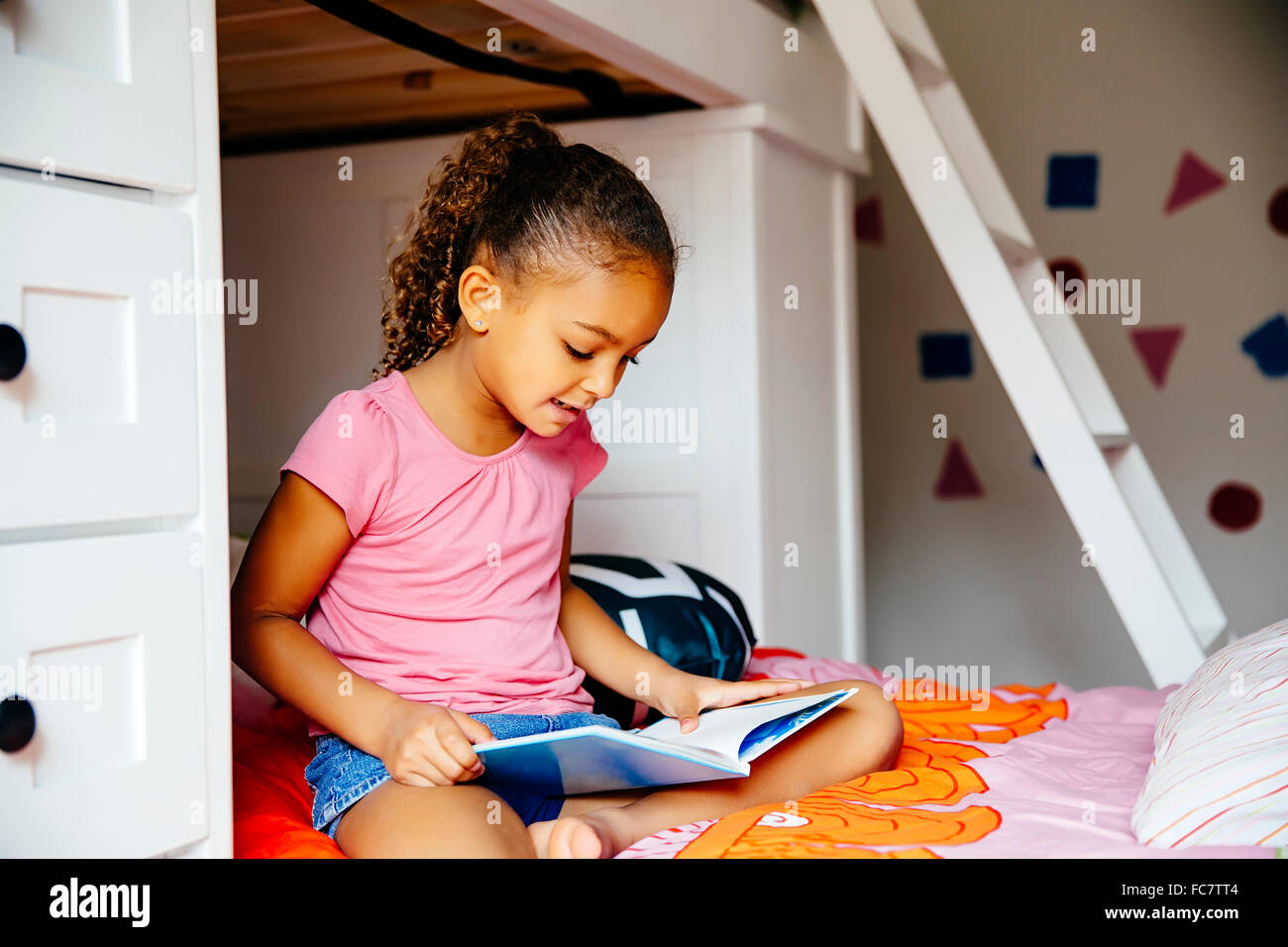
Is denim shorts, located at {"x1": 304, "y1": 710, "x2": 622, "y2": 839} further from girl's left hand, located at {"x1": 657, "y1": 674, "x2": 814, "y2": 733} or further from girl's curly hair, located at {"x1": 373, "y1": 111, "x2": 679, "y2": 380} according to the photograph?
girl's curly hair, located at {"x1": 373, "y1": 111, "x2": 679, "y2": 380}

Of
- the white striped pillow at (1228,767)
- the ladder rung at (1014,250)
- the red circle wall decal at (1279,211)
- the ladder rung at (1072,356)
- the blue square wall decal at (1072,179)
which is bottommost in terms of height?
the white striped pillow at (1228,767)

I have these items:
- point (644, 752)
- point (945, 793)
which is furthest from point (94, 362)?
point (945, 793)

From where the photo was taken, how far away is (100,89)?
76 cm

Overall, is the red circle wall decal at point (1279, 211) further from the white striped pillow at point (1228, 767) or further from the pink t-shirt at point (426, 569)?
the pink t-shirt at point (426, 569)

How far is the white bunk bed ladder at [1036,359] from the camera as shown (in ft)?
5.18

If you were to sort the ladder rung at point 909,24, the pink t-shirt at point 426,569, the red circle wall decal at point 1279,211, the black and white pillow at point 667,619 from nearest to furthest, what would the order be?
the pink t-shirt at point 426,569
the black and white pillow at point 667,619
the ladder rung at point 909,24
the red circle wall decal at point 1279,211

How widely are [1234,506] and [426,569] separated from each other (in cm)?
200

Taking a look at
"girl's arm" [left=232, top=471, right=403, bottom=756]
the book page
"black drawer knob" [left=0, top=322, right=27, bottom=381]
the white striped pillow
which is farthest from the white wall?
"black drawer knob" [left=0, top=322, right=27, bottom=381]

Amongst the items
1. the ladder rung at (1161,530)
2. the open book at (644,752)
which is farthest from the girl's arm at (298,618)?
the ladder rung at (1161,530)

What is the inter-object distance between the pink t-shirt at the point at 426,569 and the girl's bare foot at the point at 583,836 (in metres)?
0.18

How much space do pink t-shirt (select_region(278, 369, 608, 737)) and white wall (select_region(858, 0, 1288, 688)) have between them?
1791 millimetres

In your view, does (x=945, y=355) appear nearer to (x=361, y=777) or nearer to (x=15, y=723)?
(x=361, y=777)
